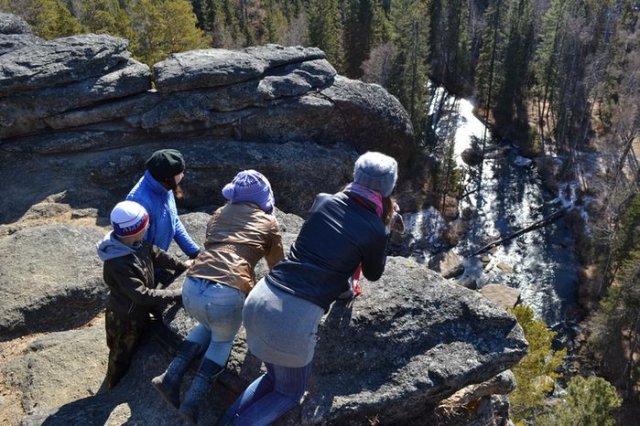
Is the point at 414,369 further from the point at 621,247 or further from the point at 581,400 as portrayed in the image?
the point at 621,247

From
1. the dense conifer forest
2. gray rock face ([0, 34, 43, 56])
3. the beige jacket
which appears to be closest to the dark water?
the dense conifer forest

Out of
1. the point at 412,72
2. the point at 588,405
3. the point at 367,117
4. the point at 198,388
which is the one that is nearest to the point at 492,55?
the point at 412,72

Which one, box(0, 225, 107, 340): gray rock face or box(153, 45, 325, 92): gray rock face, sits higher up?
box(153, 45, 325, 92): gray rock face

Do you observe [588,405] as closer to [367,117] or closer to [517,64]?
[367,117]

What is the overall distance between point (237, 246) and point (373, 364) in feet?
6.93

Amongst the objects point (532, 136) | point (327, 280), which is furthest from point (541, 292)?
point (327, 280)

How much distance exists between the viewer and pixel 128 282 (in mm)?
5309

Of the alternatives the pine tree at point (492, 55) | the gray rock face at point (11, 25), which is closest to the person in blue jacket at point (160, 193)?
the gray rock face at point (11, 25)

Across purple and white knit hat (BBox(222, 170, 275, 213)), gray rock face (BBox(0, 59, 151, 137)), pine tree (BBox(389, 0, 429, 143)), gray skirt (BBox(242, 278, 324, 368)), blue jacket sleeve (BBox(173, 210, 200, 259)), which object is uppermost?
purple and white knit hat (BBox(222, 170, 275, 213))

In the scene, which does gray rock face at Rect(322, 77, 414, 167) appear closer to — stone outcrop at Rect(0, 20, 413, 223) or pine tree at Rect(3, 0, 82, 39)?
stone outcrop at Rect(0, 20, 413, 223)

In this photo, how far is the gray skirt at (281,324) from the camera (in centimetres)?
420

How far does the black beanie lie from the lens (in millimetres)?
6457

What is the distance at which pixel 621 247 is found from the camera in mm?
27969

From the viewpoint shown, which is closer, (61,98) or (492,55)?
(61,98)
